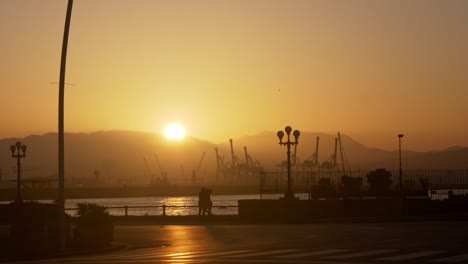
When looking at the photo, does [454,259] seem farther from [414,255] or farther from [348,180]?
[348,180]

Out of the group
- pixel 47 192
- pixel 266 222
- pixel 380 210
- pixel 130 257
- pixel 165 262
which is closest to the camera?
pixel 165 262

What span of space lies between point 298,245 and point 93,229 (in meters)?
7.64

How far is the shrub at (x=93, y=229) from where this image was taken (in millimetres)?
32969

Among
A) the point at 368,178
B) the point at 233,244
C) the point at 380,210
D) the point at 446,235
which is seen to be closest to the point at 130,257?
the point at 233,244

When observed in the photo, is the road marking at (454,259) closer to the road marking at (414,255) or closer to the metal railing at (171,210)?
the road marking at (414,255)

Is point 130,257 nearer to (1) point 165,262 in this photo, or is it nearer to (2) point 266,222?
(1) point 165,262

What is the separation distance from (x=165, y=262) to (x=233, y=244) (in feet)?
24.6

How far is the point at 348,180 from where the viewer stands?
61.3m

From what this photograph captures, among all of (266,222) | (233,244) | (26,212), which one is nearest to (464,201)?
(266,222)

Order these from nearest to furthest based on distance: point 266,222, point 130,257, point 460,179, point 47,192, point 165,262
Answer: point 165,262, point 130,257, point 266,222, point 460,179, point 47,192

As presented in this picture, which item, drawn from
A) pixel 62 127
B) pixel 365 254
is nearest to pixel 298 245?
pixel 365 254

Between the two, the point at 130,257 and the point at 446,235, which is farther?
the point at 446,235

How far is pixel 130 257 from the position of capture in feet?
90.1


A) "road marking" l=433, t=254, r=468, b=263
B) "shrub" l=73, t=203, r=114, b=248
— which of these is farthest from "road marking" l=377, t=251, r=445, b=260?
"shrub" l=73, t=203, r=114, b=248
